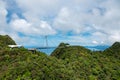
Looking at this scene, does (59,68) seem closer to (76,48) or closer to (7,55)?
(7,55)

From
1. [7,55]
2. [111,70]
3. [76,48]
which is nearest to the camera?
[7,55]

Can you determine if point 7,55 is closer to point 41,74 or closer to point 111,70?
point 41,74

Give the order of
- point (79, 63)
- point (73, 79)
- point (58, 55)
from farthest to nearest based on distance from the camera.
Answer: point (58, 55), point (79, 63), point (73, 79)

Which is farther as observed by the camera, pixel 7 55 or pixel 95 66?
Result: pixel 95 66

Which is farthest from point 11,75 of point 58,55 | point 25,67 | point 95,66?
point 58,55

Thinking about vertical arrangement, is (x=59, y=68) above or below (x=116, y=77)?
above

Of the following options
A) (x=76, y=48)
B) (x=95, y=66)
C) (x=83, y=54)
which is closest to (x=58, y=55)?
(x=76, y=48)
